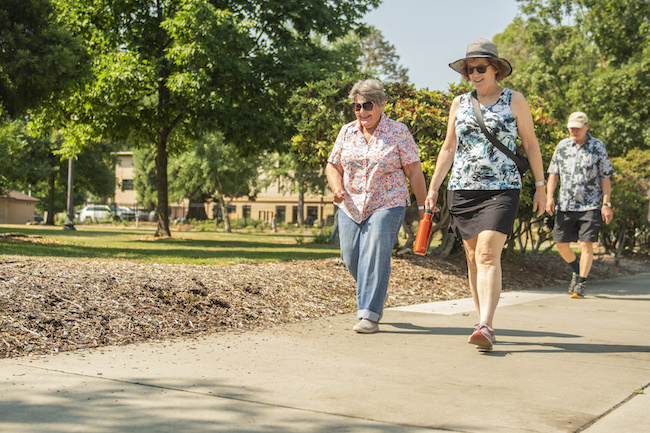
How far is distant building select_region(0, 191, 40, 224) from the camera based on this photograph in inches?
2131

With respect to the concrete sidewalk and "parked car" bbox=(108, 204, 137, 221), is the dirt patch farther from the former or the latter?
"parked car" bbox=(108, 204, 137, 221)

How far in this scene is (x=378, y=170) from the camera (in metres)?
5.82

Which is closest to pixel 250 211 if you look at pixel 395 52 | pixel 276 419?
pixel 395 52

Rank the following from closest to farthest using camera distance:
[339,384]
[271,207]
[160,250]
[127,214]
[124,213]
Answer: [339,384] → [160,250] → [127,214] → [124,213] → [271,207]

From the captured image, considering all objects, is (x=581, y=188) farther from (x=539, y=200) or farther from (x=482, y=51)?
(x=482, y=51)

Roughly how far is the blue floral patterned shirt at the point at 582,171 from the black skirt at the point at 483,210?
4225 millimetres

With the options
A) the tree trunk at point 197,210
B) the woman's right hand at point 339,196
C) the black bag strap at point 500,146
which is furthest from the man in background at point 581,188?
the tree trunk at point 197,210

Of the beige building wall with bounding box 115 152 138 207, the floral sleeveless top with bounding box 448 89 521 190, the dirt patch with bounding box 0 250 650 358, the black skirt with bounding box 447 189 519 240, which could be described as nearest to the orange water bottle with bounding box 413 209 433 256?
the black skirt with bounding box 447 189 519 240

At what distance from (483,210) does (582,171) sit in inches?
173

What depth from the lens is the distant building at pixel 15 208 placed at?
54125mm

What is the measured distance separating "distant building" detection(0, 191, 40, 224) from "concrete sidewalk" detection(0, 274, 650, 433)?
177 ft

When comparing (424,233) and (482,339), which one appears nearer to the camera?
(482,339)

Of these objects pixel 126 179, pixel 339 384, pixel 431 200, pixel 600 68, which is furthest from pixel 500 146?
pixel 126 179

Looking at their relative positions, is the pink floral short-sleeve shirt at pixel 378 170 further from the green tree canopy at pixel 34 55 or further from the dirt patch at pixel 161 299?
the green tree canopy at pixel 34 55
